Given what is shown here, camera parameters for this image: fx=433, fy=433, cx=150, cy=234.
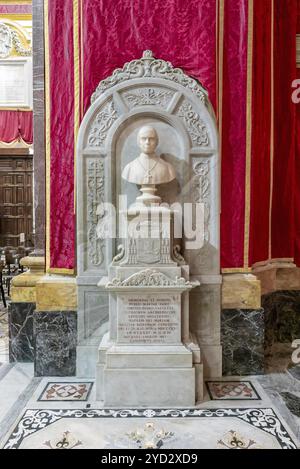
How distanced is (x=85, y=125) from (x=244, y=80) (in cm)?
147

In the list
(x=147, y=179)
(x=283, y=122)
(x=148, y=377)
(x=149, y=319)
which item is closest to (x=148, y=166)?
(x=147, y=179)

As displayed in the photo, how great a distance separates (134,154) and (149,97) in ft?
1.68

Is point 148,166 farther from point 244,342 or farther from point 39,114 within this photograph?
point 244,342

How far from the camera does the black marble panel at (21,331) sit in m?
4.17

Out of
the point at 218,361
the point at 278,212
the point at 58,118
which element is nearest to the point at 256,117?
the point at 278,212

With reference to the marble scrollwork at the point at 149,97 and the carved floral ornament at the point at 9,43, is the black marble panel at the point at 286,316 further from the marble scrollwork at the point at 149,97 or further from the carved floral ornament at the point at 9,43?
the carved floral ornament at the point at 9,43

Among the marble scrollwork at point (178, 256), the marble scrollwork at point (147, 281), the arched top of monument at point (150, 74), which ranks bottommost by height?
the marble scrollwork at point (147, 281)

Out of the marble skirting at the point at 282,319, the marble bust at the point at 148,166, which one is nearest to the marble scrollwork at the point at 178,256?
the marble bust at the point at 148,166

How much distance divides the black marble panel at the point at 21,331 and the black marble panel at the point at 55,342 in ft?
1.20

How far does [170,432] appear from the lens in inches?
112

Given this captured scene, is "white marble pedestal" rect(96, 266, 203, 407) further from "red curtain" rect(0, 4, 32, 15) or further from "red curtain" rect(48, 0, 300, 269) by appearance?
"red curtain" rect(0, 4, 32, 15)

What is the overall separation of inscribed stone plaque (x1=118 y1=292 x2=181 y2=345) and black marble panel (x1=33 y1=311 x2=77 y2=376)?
657mm

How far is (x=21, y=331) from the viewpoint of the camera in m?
4.18
